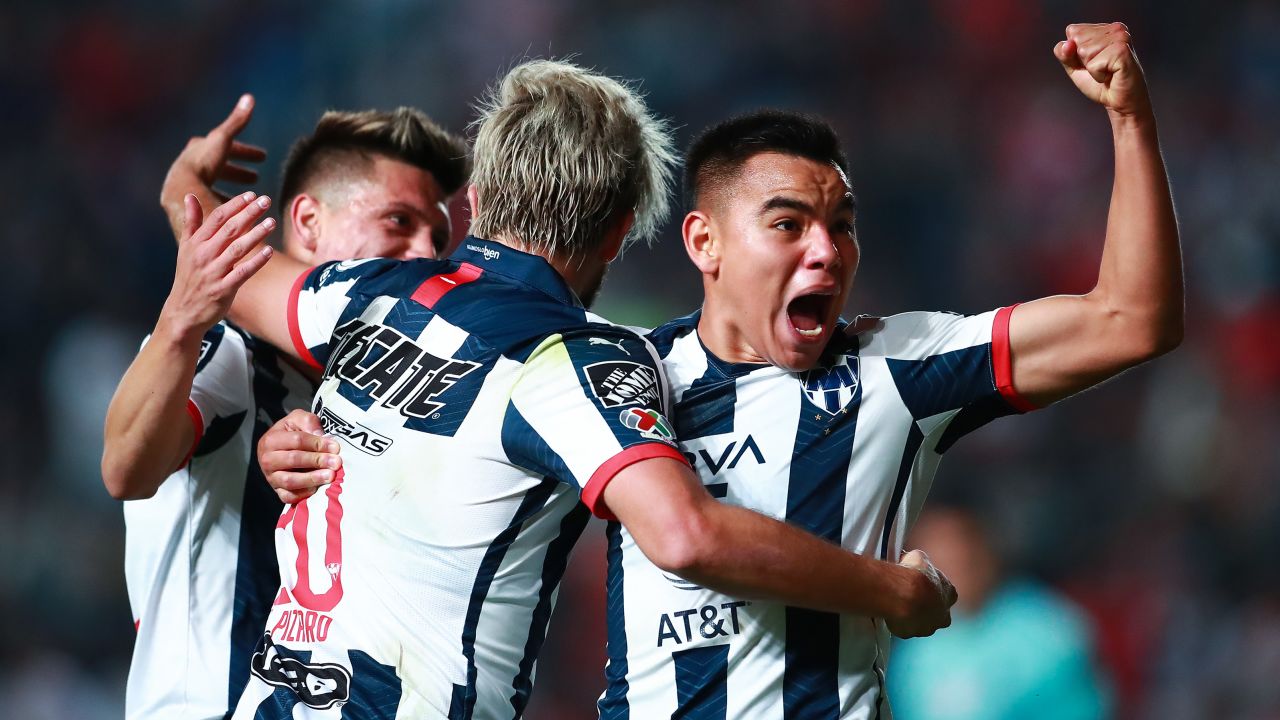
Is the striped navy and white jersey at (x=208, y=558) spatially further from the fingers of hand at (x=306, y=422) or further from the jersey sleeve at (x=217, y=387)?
the fingers of hand at (x=306, y=422)

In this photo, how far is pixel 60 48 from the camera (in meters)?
9.45

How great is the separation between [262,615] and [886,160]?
23.0 feet

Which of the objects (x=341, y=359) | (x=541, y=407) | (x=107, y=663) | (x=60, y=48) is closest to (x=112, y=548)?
(x=107, y=663)

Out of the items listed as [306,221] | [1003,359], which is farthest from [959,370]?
[306,221]

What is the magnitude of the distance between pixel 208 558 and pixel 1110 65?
228 cm

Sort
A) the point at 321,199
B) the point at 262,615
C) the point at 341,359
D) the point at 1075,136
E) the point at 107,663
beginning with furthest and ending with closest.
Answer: the point at 1075,136 < the point at 107,663 < the point at 321,199 < the point at 262,615 < the point at 341,359

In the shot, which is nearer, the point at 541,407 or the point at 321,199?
the point at 541,407

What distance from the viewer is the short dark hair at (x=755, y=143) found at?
2.70 m

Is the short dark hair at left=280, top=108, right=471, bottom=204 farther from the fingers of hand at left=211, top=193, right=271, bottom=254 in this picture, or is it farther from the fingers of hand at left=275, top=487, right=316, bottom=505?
the fingers of hand at left=275, top=487, right=316, bottom=505

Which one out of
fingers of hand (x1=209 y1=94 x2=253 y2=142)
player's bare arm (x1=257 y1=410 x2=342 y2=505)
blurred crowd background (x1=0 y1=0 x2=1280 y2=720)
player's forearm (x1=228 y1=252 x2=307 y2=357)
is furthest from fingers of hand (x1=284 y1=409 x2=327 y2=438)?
blurred crowd background (x1=0 y1=0 x2=1280 y2=720)

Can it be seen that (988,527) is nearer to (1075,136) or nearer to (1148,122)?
(1075,136)

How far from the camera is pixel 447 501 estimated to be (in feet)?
7.78

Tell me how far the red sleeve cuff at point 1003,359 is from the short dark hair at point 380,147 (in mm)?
1660

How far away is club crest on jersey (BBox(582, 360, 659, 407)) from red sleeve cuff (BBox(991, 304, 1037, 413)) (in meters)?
0.73
